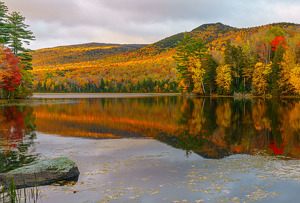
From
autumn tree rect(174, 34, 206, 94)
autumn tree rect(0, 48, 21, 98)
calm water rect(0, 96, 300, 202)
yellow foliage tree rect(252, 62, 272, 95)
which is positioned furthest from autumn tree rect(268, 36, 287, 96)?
autumn tree rect(0, 48, 21, 98)

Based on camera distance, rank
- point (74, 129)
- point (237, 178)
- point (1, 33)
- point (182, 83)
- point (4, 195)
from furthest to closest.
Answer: point (182, 83) < point (1, 33) < point (74, 129) < point (237, 178) < point (4, 195)

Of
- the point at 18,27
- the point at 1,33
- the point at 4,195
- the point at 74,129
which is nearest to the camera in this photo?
the point at 4,195

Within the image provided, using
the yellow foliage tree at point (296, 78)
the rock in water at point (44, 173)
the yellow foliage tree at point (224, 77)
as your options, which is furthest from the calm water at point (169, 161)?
the yellow foliage tree at point (224, 77)

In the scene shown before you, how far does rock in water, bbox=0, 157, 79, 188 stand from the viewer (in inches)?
360

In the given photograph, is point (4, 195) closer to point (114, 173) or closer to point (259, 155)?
point (114, 173)

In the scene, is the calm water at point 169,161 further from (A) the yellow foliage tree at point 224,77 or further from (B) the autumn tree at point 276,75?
(A) the yellow foliage tree at point 224,77

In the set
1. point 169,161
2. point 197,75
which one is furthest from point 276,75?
point 169,161

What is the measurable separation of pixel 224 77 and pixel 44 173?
78.4 meters

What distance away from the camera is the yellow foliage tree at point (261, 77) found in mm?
75438

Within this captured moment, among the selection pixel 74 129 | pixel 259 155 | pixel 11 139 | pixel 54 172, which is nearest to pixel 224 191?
pixel 259 155

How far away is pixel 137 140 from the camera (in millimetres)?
17422

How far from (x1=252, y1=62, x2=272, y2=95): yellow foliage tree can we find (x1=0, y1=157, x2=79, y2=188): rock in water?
75.4 meters

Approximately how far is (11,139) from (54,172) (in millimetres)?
9666

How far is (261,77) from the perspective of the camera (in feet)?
247
